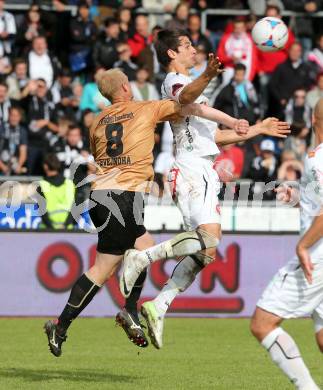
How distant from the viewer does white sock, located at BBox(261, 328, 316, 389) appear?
25.7 feet

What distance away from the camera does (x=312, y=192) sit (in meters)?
7.94

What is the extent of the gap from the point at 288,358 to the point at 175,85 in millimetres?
3049

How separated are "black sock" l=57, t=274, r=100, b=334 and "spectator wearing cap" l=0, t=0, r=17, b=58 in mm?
10343

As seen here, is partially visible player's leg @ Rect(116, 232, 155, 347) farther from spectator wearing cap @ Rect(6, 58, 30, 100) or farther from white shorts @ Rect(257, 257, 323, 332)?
spectator wearing cap @ Rect(6, 58, 30, 100)

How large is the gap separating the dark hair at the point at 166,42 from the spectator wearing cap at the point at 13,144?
26.3 ft

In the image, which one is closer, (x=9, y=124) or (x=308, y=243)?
(x=308, y=243)

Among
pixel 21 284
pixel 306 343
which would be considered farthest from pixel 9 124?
pixel 306 343

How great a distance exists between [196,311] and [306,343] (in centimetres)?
305

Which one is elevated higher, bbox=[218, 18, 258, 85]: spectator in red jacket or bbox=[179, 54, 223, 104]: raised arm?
bbox=[179, 54, 223, 104]: raised arm

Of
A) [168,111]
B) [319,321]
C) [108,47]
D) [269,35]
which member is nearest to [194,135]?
[168,111]

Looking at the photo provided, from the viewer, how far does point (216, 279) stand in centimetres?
1566

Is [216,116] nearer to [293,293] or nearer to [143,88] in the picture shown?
[293,293]

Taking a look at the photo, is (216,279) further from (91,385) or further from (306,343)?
(91,385)

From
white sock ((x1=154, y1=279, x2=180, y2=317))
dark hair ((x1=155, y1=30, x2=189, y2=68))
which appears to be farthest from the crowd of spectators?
white sock ((x1=154, y1=279, x2=180, y2=317))
